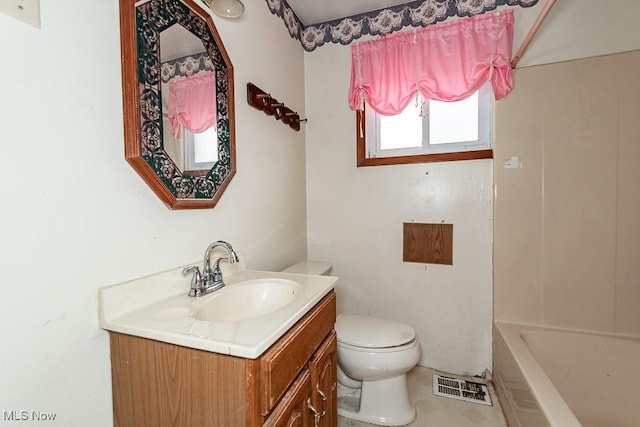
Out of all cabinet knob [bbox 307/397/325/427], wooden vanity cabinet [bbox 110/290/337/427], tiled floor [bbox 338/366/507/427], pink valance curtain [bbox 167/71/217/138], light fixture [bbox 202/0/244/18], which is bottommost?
tiled floor [bbox 338/366/507/427]

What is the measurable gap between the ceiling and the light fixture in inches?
60.5

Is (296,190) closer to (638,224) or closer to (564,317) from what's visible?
(564,317)

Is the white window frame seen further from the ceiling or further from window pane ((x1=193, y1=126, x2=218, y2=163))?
window pane ((x1=193, y1=126, x2=218, y2=163))

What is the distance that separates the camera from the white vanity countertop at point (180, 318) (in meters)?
0.64

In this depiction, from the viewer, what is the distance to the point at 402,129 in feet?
6.14

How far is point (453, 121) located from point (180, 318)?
181 centimetres

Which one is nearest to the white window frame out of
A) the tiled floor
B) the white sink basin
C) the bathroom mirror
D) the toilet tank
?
the toilet tank

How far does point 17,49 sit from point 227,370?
845 mm

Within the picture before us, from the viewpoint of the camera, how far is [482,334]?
1.72 meters

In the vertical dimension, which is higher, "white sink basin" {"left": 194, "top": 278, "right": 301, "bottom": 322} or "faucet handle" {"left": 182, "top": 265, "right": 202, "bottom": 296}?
"faucet handle" {"left": 182, "top": 265, "right": 202, "bottom": 296}

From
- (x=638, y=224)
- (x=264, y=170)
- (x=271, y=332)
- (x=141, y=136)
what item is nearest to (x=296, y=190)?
(x=264, y=170)

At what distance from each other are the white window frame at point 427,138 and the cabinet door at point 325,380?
1262 mm

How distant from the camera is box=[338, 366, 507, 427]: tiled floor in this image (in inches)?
55.5

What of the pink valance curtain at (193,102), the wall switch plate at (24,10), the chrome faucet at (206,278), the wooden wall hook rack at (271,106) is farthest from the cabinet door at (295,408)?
the wooden wall hook rack at (271,106)
